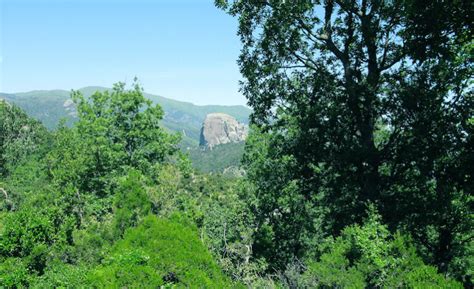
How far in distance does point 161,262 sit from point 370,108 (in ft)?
22.9

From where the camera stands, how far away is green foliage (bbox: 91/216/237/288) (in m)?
5.77

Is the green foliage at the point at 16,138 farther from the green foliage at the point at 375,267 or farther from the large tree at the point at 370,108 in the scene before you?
the green foliage at the point at 375,267

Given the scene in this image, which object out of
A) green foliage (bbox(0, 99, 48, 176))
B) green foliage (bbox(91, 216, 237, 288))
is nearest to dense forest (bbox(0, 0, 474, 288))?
green foliage (bbox(91, 216, 237, 288))

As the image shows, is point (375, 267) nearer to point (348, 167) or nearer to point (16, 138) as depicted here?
point (348, 167)

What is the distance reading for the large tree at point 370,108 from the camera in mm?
9836

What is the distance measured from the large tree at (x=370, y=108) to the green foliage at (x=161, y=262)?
18.4 ft

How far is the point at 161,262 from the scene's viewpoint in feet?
19.8

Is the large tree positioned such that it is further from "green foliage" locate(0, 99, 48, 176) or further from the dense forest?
"green foliage" locate(0, 99, 48, 176)

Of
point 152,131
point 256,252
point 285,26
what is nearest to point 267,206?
point 256,252

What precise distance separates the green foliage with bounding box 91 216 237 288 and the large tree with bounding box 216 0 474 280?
5606mm

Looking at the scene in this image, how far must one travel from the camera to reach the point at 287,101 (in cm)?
1187

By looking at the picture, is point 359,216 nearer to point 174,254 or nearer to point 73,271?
point 174,254

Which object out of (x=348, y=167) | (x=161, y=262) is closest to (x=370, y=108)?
(x=348, y=167)

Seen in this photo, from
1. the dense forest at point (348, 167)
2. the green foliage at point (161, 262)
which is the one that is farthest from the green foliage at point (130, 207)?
the green foliage at point (161, 262)
